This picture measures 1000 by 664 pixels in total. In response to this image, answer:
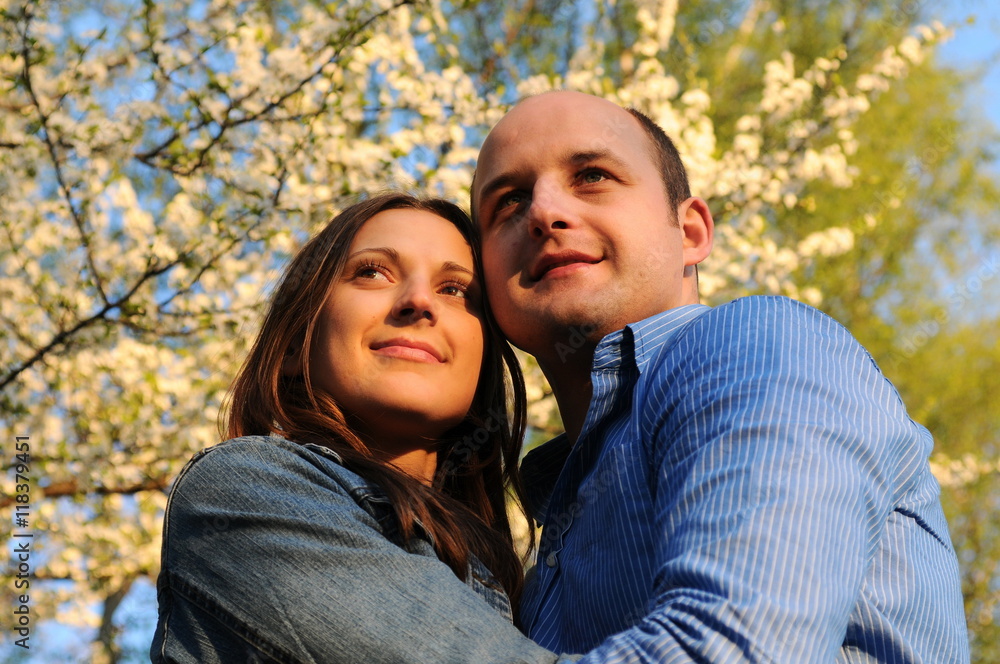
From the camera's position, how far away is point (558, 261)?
2.38 m

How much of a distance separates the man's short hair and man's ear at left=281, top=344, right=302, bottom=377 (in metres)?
1.14

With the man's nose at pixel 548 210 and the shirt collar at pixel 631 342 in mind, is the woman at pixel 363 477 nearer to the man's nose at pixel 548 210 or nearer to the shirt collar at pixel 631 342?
the man's nose at pixel 548 210

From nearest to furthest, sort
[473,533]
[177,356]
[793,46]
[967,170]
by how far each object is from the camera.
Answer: [473,533]
[177,356]
[793,46]
[967,170]

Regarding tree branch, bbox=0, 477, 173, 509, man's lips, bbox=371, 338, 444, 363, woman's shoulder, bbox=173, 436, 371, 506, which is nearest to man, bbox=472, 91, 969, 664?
man's lips, bbox=371, 338, 444, 363

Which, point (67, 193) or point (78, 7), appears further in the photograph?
point (78, 7)

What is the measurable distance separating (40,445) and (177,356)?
3.24 ft

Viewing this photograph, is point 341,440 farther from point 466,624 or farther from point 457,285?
point 466,624

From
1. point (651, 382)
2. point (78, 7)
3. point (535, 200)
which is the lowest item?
point (651, 382)

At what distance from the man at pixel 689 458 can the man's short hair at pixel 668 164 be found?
0.42 ft

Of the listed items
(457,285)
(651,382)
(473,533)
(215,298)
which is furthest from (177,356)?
(651,382)

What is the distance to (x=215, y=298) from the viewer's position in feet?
18.0

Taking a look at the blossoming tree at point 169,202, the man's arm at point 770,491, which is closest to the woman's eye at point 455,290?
the man's arm at point 770,491

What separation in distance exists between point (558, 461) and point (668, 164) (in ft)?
3.14

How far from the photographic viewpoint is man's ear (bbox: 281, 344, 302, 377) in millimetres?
2516
